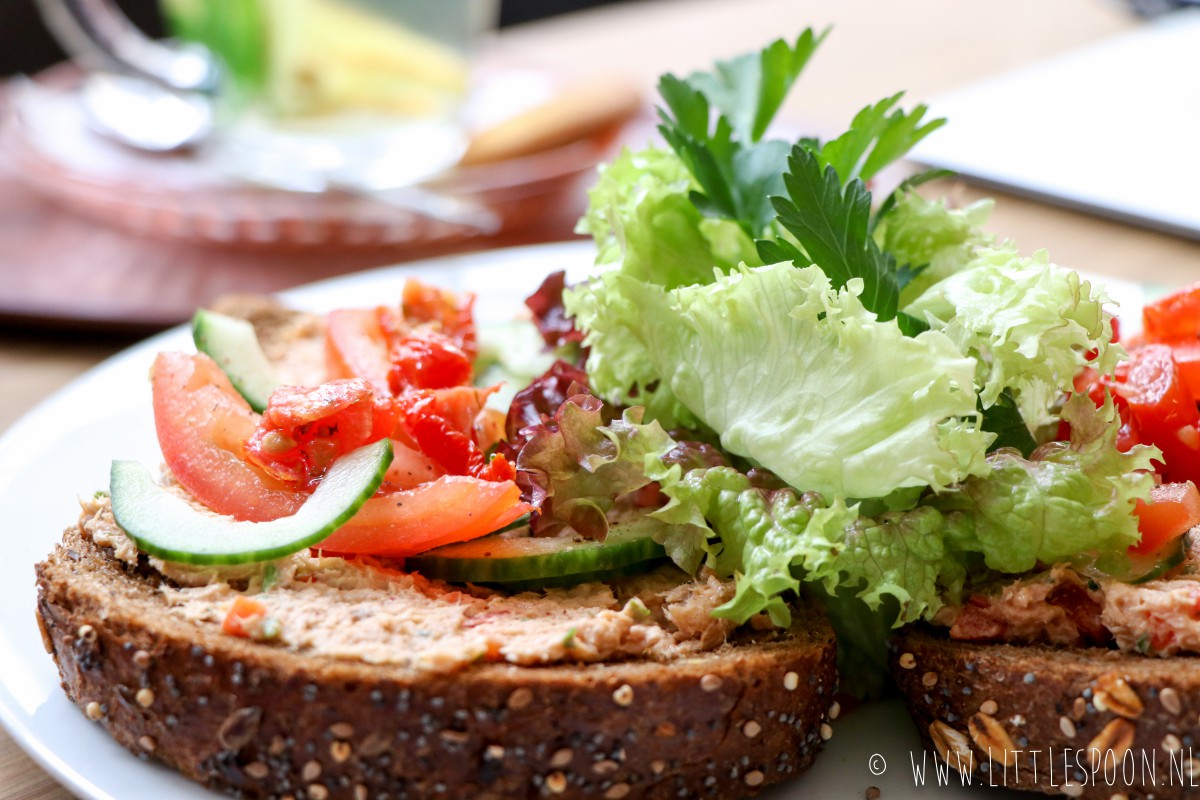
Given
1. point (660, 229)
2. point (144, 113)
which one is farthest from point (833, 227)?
point (144, 113)

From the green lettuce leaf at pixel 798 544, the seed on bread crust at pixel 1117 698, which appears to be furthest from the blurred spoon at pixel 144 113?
the seed on bread crust at pixel 1117 698

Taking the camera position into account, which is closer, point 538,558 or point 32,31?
point 538,558

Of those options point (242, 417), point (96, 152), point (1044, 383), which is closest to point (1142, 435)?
point (1044, 383)

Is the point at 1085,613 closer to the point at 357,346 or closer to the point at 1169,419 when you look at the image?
the point at 1169,419

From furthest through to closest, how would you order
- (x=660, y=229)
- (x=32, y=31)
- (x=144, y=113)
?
(x=32, y=31), (x=144, y=113), (x=660, y=229)

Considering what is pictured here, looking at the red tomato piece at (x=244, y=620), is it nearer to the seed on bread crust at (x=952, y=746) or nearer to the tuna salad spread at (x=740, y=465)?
the tuna salad spread at (x=740, y=465)

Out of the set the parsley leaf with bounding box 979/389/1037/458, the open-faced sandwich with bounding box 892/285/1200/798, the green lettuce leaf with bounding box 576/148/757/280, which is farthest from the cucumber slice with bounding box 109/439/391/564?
the parsley leaf with bounding box 979/389/1037/458

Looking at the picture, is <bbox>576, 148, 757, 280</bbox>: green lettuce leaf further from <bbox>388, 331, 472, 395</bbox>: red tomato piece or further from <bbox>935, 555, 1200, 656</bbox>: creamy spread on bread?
<bbox>935, 555, 1200, 656</bbox>: creamy spread on bread
